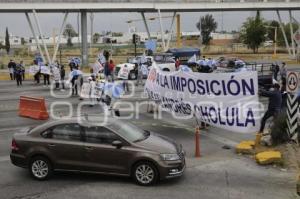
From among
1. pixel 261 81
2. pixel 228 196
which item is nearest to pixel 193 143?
pixel 228 196

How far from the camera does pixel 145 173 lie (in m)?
11.2

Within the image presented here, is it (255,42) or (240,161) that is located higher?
(255,42)

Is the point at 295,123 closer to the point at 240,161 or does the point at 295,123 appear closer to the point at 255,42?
the point at 240,161

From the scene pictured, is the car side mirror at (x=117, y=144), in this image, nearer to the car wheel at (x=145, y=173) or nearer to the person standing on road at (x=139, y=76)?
the car wheel at (x=145, y=173)

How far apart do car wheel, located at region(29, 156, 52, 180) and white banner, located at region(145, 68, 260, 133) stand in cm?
549

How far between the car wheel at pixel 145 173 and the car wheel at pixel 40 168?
6.56 feet

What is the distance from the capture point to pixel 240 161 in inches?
536

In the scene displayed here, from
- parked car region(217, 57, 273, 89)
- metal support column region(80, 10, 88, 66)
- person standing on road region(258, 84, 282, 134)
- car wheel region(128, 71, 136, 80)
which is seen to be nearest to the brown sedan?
person standing on road region(258, 84, 282, 134)

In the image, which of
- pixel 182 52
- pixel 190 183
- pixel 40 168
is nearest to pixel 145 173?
pixel 190 183

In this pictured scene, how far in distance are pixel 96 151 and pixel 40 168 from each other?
142 cm

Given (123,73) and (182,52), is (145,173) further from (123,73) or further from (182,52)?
(182,52)

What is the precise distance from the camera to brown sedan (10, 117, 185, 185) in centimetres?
1115

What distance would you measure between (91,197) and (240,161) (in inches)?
182

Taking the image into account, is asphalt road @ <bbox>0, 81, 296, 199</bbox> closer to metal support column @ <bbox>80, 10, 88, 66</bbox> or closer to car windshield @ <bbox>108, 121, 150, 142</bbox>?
car windshield @ <bbox>108, 121, 150, 142</bbox>
